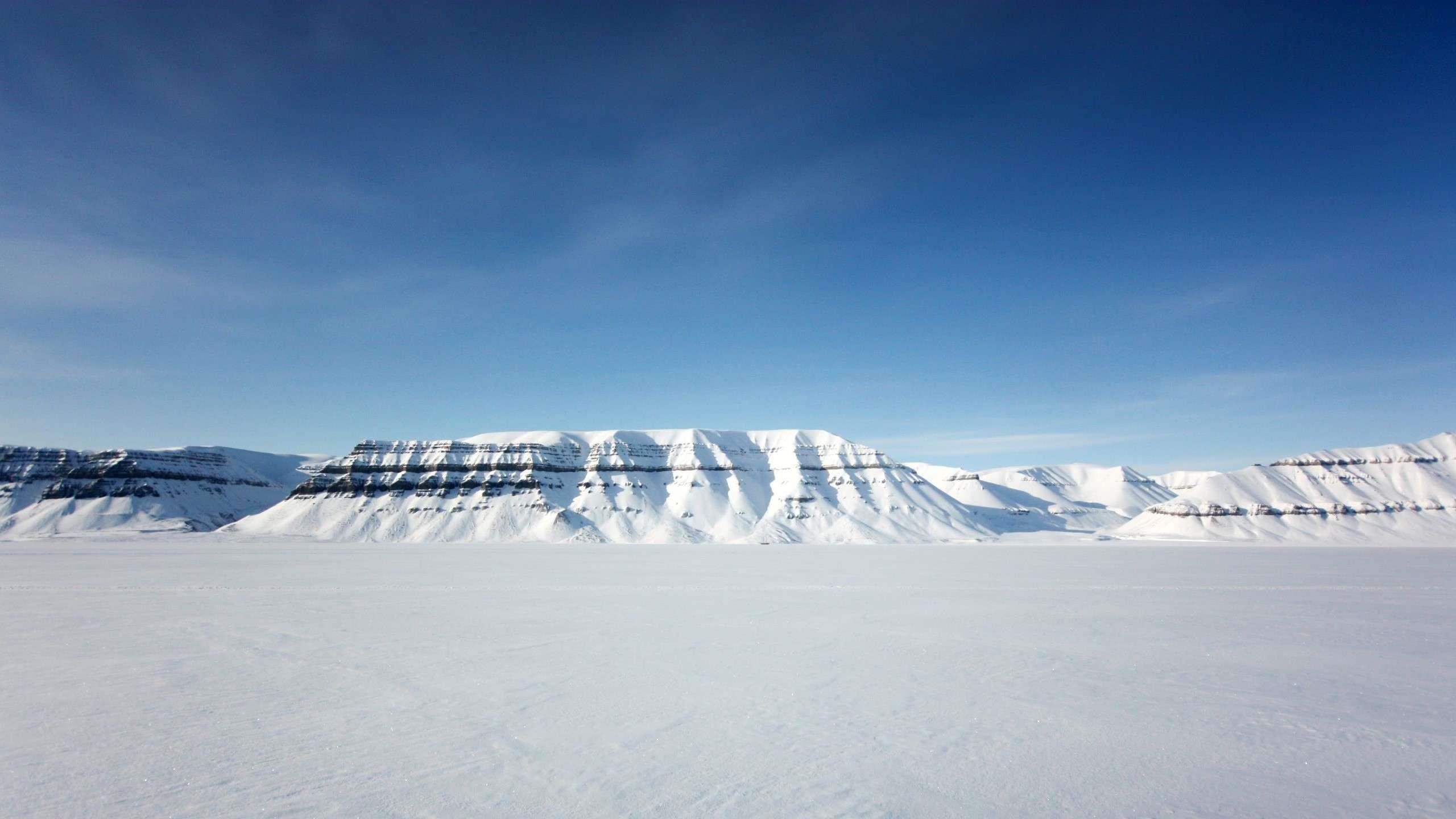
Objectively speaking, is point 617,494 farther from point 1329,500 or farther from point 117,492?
point 1329,500

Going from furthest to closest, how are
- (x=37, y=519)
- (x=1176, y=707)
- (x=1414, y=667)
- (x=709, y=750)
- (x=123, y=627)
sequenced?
(x=37, y=519) → (x=123, y=627) → (x=1414, y=667) → (x=1176, y=707) → (x=709, y=750)

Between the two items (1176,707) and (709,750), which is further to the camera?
(1176,707)

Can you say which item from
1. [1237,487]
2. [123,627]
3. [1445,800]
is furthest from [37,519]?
[1237,487]

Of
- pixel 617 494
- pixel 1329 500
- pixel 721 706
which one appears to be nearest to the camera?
pixel 721 706

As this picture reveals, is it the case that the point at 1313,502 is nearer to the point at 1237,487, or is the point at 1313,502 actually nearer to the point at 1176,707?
the point at 1237,487

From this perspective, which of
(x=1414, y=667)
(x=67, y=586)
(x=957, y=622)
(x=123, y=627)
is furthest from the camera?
(x=67, y=586)

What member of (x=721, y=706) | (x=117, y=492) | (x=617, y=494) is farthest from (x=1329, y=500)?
(x=117, y=492)
